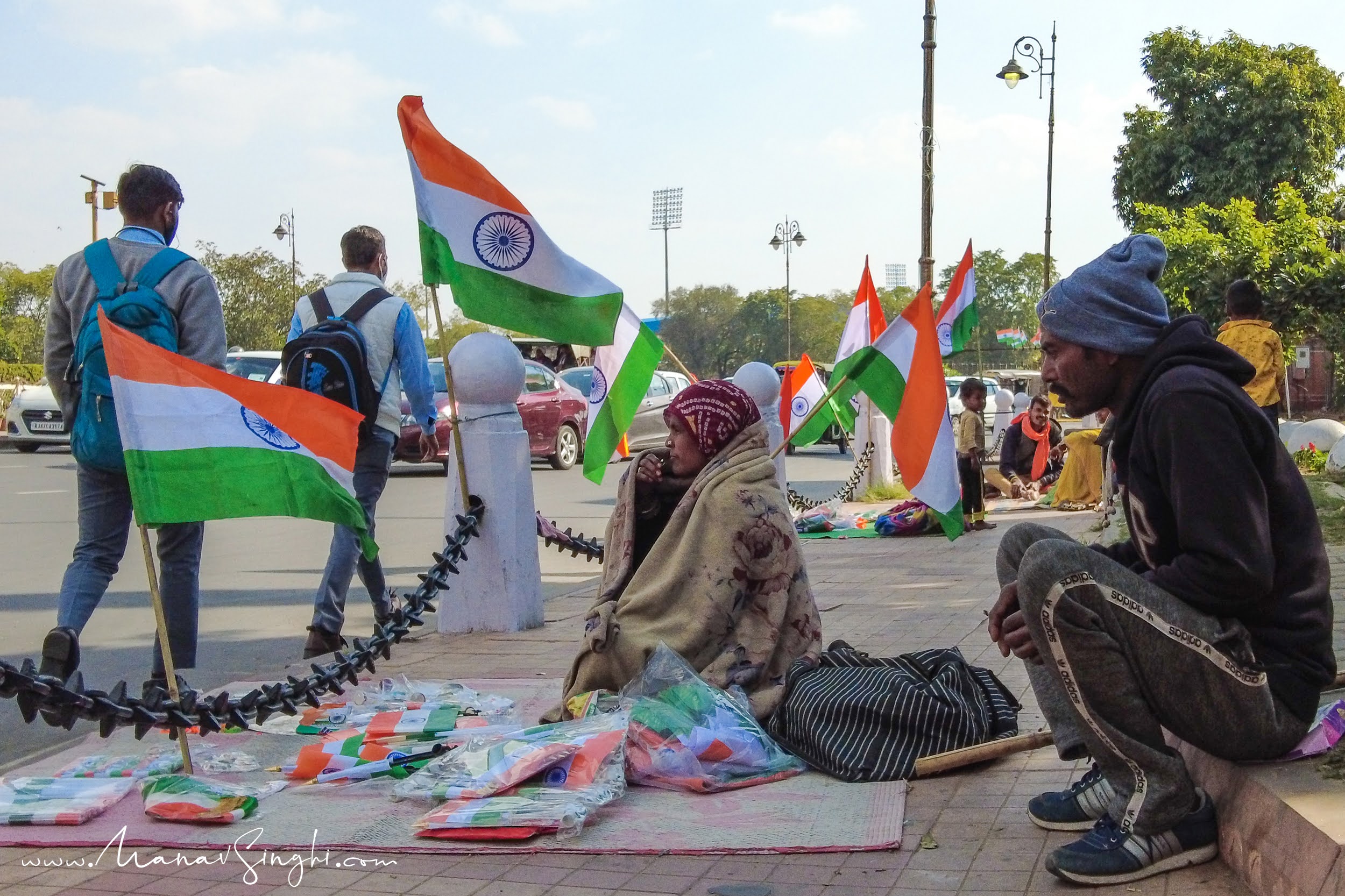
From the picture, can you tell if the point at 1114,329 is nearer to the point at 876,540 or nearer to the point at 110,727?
the point at 110,727

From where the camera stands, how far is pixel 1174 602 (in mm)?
2971

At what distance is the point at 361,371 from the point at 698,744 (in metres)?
2.91

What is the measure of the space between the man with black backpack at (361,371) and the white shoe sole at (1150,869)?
12.6 ft

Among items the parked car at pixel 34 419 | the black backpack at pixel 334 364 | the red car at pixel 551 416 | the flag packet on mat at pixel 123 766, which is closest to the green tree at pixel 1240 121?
the red car at pixel 551 416

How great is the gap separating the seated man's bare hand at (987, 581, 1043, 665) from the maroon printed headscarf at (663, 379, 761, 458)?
185cm

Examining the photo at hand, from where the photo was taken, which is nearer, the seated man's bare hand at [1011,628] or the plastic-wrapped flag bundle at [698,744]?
the seated man's bare hand at [1011,628]

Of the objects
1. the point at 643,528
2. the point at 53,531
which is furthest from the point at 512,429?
the point at 53,531

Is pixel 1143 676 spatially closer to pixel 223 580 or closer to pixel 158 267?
pixel 158 267

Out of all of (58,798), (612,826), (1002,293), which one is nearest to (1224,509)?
(612,826)

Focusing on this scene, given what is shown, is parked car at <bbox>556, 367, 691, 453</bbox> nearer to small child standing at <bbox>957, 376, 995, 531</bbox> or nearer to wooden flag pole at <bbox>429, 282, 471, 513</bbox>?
small child standing at <bbox>957, 376, 995, 531</bbox>

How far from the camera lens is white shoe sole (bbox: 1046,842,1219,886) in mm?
3049

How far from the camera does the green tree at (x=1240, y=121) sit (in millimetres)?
38219

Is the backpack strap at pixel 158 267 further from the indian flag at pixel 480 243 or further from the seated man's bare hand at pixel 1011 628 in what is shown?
the seated man's bare hand at pixel 1011 628

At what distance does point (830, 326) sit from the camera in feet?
326
